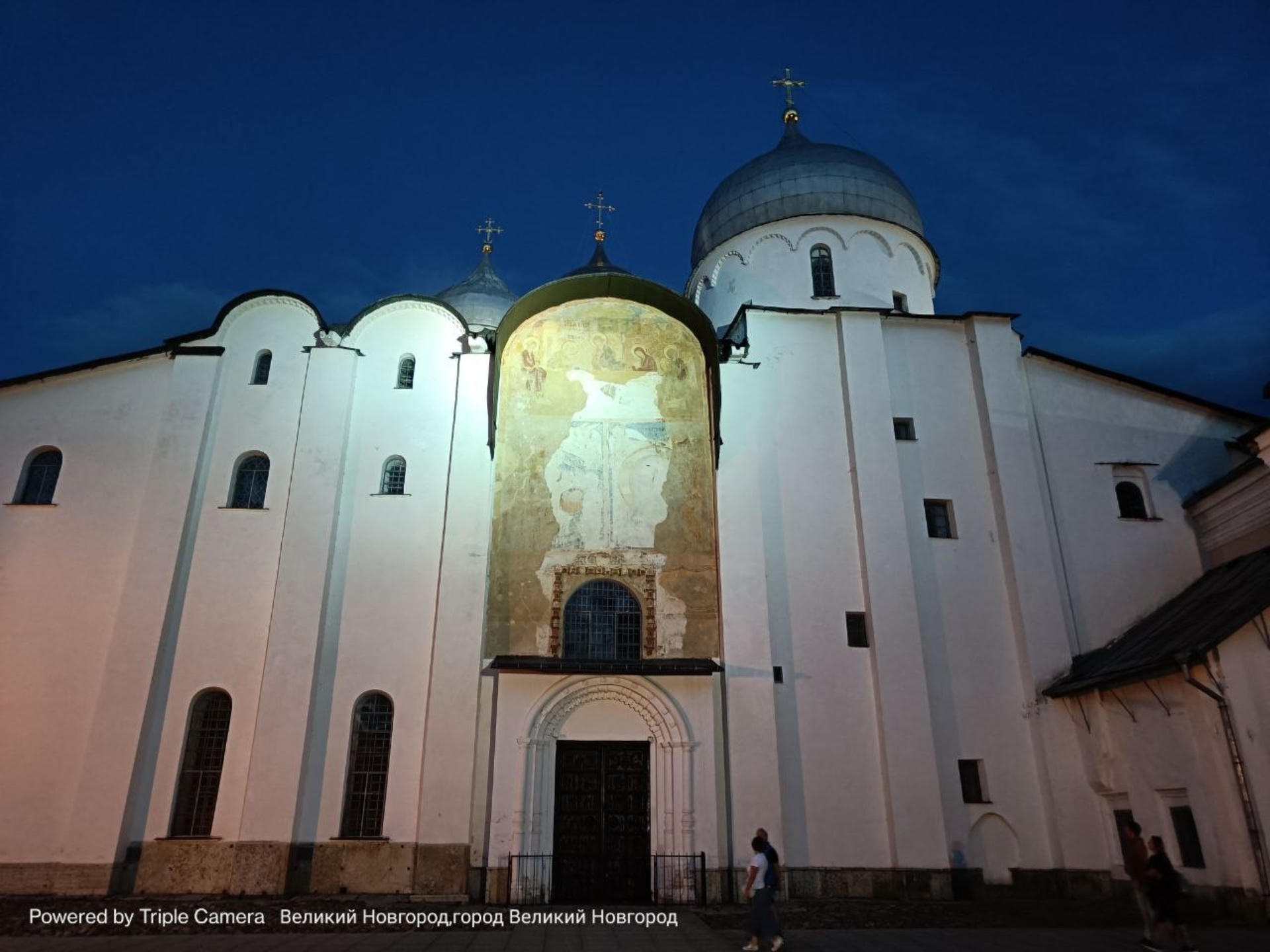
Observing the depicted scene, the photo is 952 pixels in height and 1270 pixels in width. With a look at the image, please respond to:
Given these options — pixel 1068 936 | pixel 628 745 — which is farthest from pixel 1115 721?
pixel 628 745

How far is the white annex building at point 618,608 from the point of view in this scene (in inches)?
516

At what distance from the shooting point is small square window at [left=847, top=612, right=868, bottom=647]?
48.5 feet

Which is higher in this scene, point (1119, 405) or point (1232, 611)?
point (1119, 405)

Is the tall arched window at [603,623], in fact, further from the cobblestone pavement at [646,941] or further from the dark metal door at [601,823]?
the cobblestone pavement at [646,941]

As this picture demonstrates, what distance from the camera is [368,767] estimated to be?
13.9 meters

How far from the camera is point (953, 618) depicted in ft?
49.3

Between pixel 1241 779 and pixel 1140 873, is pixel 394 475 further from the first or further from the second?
pixel 1241 779

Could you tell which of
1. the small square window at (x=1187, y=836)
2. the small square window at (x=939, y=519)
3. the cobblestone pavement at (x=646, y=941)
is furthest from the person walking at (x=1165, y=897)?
the small square window at (x=939, y=519)

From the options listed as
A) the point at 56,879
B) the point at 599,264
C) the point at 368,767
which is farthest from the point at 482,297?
the point at 56,879

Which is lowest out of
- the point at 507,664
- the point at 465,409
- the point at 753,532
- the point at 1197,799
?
the point at 1197,799

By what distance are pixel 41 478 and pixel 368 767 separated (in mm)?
8605

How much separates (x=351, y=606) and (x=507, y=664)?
329cm

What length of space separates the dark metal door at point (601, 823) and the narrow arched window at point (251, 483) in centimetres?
735

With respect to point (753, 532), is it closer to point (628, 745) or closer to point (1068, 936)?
point (628, 745)
